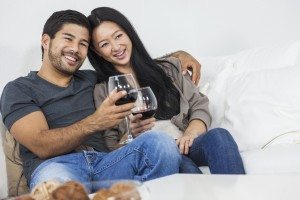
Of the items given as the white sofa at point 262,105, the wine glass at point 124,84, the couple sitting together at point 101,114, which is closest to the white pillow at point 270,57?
the white sofa at point 262,105

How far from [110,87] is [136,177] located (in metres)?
0.30

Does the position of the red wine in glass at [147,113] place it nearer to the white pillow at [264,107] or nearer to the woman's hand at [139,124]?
the woman's hand at [139,124]

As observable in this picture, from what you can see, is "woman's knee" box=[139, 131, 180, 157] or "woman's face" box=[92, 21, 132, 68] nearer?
"woman's knee" box=[139, 131, 180, 157]

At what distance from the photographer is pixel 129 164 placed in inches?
51.5

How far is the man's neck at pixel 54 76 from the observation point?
166 cm

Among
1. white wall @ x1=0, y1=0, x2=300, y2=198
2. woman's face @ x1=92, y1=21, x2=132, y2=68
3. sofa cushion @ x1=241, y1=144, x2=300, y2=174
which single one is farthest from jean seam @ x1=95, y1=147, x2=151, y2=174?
woman's face @ x1=92, y1=21, x2=132, y2=68

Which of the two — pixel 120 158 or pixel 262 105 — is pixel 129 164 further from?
pixel 262 105

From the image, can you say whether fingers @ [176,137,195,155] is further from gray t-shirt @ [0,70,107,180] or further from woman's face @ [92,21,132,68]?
woman's face @ [92,21,132,68]

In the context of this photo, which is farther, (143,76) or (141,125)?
(143,76)

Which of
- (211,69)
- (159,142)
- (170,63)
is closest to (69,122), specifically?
(159,142)

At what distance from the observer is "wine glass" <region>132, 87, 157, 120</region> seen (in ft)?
4.16

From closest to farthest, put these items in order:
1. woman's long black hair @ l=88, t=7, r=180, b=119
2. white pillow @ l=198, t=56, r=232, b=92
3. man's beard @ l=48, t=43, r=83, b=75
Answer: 1. man's beard @ l=48, t=43, r=83, b=75
2. woman's long black hair @ l=88, t=7, r=180, b=119
3. white pillow @ l=198, t=56, r=232, b=92

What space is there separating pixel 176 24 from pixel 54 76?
125 centimetres

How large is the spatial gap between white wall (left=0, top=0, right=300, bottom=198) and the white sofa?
437mm
